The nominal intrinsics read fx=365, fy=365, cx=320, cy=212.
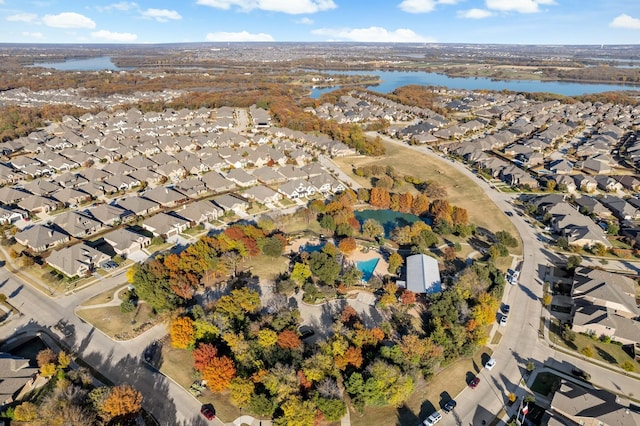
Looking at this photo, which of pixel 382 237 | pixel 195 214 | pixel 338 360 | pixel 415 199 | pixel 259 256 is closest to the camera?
pixel 338 360

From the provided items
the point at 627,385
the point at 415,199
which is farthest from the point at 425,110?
the point at 627,385

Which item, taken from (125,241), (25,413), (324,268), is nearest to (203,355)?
(25,413)

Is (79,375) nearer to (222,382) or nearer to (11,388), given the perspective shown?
(11,388)

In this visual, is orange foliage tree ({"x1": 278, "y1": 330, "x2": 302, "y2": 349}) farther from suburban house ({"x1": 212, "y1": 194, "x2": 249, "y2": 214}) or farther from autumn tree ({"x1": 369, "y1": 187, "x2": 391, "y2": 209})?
autumn tree ({"x1": 369, "y1": 187, "x2": 391, "y2": 209})

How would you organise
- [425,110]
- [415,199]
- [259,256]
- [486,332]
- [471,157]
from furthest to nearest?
[425,110] → [471,157] → [415,199] → [259,256] → [486,332]

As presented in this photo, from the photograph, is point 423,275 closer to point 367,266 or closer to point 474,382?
point 367,266

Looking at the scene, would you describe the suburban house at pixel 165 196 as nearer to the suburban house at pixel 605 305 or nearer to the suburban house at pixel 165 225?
A: the suburban house at pixel 165 225

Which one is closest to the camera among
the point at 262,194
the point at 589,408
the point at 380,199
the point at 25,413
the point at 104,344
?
the point at 25,413

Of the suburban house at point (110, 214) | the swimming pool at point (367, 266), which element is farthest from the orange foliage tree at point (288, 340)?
the suburban house at point (110, 214)
